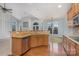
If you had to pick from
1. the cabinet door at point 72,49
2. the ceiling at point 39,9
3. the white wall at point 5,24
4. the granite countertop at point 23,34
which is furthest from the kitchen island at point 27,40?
the cabinet door at point 72,49

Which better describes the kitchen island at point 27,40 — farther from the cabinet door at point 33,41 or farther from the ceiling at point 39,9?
the ceiling at point 39,9

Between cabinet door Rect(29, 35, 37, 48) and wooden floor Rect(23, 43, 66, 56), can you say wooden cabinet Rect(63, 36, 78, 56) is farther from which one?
cabinet door Rect(29, 35, 37, 48)

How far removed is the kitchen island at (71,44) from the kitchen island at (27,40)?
36 centimetres

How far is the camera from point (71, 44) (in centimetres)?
262

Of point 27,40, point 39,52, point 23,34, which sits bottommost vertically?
point 39,52

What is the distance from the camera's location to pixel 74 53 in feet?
8.66

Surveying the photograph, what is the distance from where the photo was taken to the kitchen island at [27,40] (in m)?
2.76

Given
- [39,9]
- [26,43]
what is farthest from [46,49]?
[39,9]

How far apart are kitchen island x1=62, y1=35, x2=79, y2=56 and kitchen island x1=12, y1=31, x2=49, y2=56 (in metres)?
0.36

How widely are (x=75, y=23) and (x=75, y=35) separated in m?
0.24

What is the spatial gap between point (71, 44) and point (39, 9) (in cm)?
92

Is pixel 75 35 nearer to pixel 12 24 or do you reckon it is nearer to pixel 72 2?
pixel 72 2

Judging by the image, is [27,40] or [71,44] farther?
[27,40]

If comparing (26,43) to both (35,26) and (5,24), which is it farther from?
(5,24)
